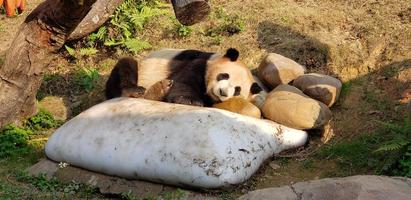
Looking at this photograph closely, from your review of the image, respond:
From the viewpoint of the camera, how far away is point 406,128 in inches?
223

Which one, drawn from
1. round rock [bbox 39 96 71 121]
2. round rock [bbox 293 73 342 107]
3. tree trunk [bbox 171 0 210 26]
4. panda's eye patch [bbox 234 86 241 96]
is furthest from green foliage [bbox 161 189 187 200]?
round rock [bbox 39 96 71 121]

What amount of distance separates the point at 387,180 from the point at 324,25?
12.7 ft

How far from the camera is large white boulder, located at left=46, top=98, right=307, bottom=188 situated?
543cm

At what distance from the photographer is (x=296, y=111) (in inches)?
252

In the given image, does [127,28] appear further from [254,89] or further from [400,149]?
[400,149]

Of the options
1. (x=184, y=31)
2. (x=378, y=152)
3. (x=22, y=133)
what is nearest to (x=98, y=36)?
(x=184, y=31)

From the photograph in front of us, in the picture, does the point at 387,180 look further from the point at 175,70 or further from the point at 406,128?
the point at 175,70

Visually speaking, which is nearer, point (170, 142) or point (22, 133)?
point (170, 142)

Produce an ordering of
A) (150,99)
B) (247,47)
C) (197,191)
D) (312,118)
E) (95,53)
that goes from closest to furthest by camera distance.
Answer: (197,191) < (312,118) < (150,99) < (247,47) < (95,53)

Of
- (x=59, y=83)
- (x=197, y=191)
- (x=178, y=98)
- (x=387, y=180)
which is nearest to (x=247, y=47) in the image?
(x=178, y=98)

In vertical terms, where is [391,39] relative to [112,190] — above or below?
above

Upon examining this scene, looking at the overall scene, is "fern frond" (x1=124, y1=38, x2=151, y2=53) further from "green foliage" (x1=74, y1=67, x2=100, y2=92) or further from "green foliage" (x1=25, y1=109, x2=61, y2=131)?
"green foliage" (x1=25, y1=109, x2=61, y2=131)

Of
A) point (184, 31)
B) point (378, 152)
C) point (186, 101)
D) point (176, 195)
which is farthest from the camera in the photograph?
Result: point (184, 31)

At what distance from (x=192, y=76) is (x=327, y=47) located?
1836mm
